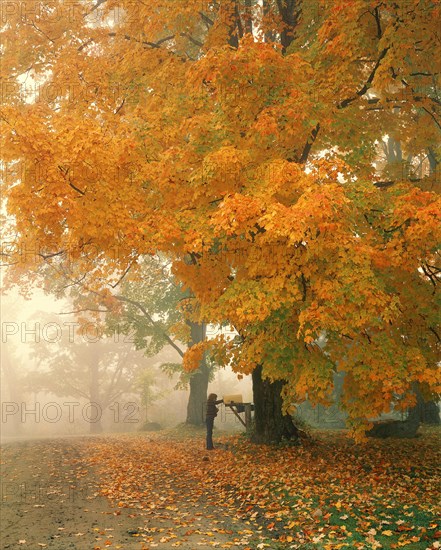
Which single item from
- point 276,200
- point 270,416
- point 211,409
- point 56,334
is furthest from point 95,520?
point 56,334

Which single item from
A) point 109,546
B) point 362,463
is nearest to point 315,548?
point 109,546

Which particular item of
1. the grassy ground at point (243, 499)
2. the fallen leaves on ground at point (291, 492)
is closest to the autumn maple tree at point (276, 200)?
the fallen leaves on ground at point (291, 492)

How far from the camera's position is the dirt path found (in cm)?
642

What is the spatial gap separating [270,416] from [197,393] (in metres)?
8.75

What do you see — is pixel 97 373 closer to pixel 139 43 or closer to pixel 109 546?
pixel 139 43

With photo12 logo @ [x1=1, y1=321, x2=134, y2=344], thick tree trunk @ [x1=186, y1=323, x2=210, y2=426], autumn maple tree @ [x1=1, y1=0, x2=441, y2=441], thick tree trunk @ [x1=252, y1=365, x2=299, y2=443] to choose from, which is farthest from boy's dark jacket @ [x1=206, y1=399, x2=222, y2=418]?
photo12 logo @ [x1=1, y1=321, x2=134, y2=344]

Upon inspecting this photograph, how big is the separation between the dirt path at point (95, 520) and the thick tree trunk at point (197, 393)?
9.95 meters

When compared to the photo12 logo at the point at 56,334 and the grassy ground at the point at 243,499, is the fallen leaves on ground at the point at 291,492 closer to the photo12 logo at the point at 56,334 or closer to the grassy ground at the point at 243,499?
the grassy ground at the point at 243,499

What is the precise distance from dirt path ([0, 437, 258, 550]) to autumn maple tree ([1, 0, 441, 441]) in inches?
87.1

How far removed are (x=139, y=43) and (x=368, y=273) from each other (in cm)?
732

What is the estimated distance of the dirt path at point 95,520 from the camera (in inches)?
253

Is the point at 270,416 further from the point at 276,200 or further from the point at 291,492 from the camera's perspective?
the point at 276,200

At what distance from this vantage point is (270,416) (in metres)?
12.3

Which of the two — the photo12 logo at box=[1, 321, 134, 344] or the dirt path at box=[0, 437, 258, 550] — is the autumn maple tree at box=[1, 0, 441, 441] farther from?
the photo12 logo at box=[1, 321, 134, 344]
